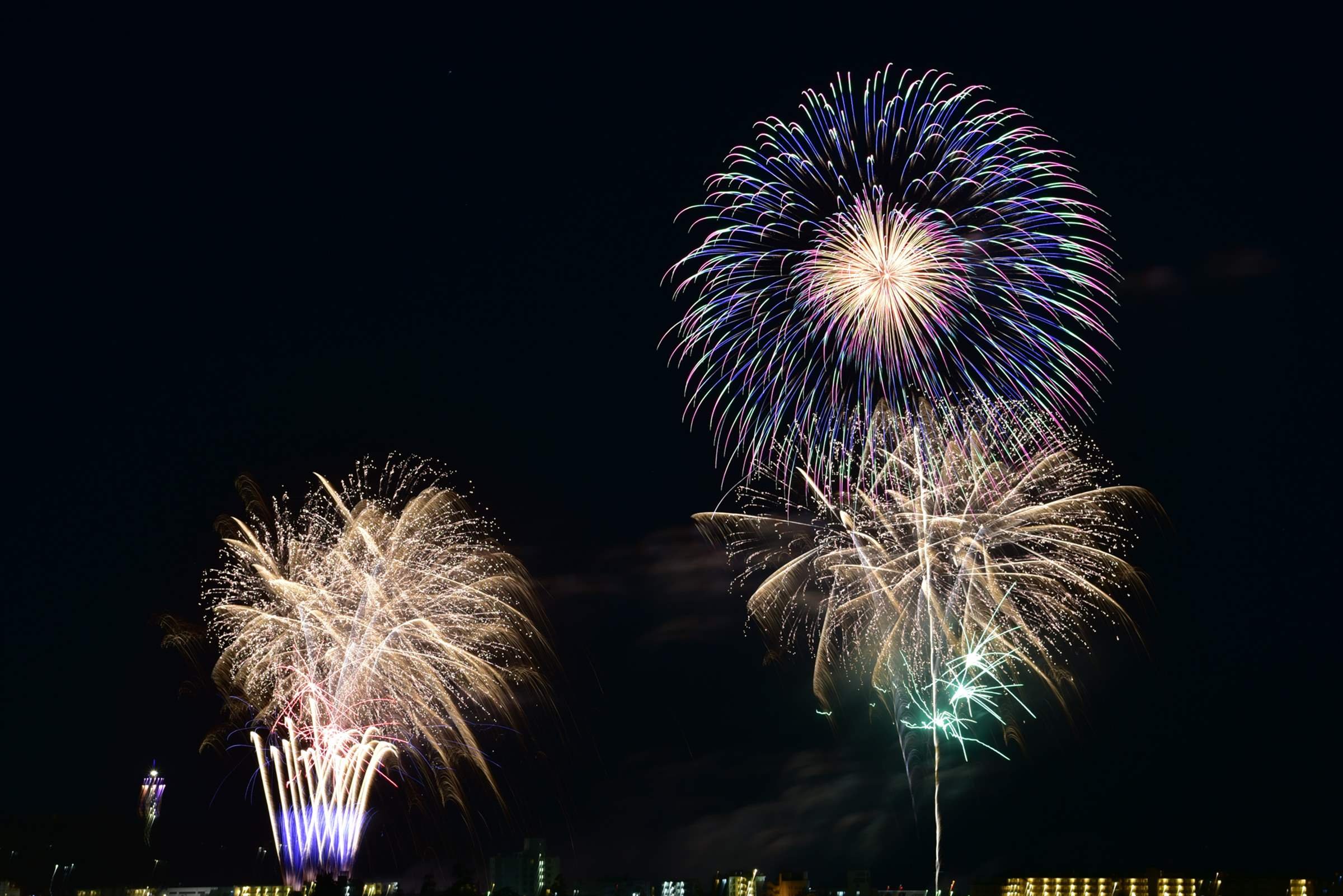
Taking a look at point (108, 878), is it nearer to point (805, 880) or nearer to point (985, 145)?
point (805, 880)

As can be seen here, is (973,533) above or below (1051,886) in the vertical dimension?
above

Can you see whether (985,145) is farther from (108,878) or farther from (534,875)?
(534,875)

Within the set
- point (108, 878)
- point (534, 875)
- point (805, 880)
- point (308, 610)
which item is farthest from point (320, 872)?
point (805, 880)

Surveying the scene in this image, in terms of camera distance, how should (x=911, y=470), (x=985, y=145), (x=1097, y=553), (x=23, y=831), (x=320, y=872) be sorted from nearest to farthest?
(x=985, y=145) → (x=1097, y=553) → (x=911, y=470) → (x=320, y=872) → (x=23, y=831)

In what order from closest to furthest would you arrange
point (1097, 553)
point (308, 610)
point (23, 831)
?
1. point (1097, 553)
2. point (308, 610)
3. point (23, 831)

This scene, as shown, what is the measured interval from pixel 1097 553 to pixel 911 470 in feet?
22.7

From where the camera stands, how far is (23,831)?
94062mm

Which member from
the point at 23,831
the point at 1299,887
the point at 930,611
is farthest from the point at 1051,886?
the point at 23,831

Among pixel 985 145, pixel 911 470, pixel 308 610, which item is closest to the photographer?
pixel 985 145

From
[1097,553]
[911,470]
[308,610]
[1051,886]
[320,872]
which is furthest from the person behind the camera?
[1051,886]

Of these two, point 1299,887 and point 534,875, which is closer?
point 1299,887

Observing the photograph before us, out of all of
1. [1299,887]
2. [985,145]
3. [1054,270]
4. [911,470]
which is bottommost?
[1299,887]

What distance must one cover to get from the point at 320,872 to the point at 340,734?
698 centimetres

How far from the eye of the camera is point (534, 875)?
122m
